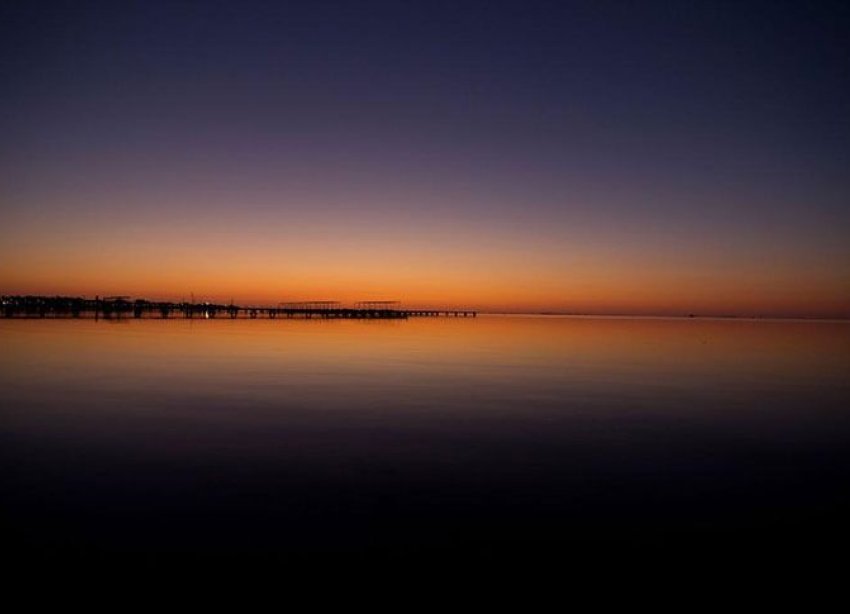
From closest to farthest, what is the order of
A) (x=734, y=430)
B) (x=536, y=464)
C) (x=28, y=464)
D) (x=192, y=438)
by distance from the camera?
(x=28, y=464) < (x=536, y=464) < (x=192, y=438) < (x=734, y=430)

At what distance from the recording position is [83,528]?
8.06 m

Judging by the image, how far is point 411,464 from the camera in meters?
11.8

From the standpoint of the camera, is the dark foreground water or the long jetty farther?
the long jetty

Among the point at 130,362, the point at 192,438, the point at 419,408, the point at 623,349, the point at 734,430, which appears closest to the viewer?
the point at 192,438

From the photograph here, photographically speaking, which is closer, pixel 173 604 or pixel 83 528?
pixel 173 604

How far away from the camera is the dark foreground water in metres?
8.02

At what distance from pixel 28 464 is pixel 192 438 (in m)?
3.19

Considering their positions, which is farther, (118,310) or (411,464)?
(118,310)

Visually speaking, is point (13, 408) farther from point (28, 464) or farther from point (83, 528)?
point (83, 528)

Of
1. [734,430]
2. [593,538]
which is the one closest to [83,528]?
[593,538]

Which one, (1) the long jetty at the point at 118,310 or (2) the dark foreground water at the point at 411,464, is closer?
(2) the dark foreground water at the point at 411,464

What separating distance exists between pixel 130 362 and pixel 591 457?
23.4 meters

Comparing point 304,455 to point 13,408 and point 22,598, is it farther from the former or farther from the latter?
point 13,408

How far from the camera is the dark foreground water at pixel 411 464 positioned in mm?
8016
